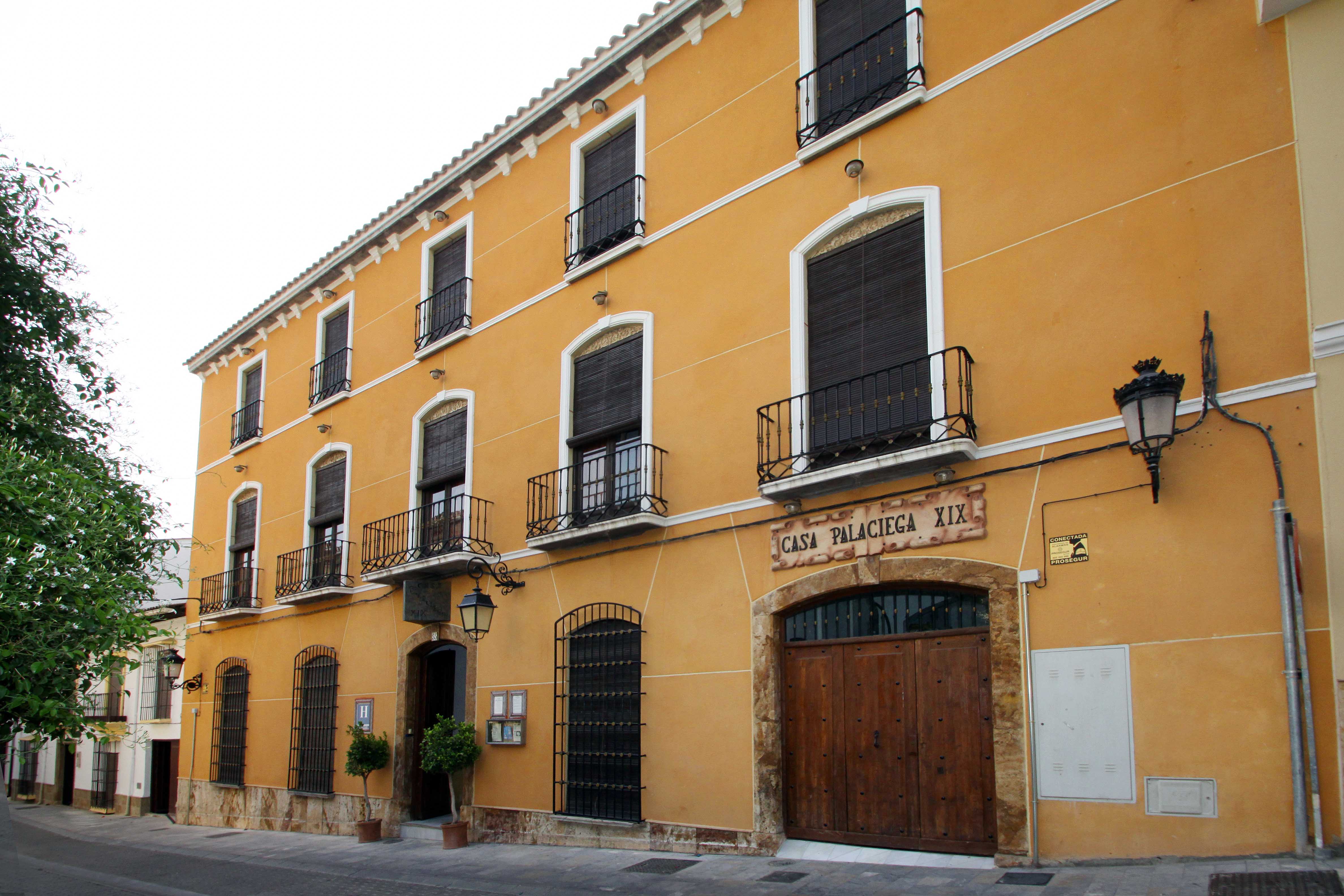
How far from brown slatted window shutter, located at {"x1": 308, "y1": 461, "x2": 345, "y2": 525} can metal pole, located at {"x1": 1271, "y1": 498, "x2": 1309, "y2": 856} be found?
13905mm

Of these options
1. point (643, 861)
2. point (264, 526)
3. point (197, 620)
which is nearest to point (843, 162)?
point (643, 861)

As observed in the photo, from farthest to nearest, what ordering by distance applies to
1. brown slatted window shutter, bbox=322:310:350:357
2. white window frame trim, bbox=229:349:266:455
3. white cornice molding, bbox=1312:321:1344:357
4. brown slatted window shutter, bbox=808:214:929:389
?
white window frame trim, bbox=229:349:266:455
brown slatted window shutter, bbox=322:310:350:357
brown slatted window shutter, bbox=808:214:929:389
white cornice molding, bbox=1312:321:1344:357

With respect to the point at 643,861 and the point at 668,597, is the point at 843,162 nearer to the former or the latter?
the point at 668,597

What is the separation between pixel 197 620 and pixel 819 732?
16.3m

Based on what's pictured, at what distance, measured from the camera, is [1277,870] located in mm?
6180

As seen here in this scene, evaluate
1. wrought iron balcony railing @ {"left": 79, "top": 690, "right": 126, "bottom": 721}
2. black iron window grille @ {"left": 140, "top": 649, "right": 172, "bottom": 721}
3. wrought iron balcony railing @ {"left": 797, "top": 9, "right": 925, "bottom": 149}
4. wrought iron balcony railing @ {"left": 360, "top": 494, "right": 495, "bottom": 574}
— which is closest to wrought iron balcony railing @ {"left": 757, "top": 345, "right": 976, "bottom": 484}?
wrought iron balcony railing @ {"left": 797, "top": 9, "right": 925, "bottom": 149}

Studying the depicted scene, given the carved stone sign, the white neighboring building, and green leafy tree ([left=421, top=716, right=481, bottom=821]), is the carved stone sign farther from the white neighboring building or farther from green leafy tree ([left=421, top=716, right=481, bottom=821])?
the white neighboring building

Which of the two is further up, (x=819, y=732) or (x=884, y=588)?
(x=884, y=588)

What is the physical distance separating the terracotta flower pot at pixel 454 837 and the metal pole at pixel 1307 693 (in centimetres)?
946

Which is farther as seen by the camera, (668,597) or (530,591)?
(530,591)

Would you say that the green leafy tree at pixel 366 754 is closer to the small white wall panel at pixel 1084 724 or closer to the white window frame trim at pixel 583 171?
the white window frame trim at pixel 583 171

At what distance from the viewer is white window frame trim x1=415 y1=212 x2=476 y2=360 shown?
14875mm

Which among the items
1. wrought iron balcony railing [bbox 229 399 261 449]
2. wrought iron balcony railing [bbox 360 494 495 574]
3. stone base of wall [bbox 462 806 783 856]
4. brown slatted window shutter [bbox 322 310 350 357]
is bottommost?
stone base of wall [bbox 462 806 783 856]

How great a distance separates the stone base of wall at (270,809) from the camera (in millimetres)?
15039
